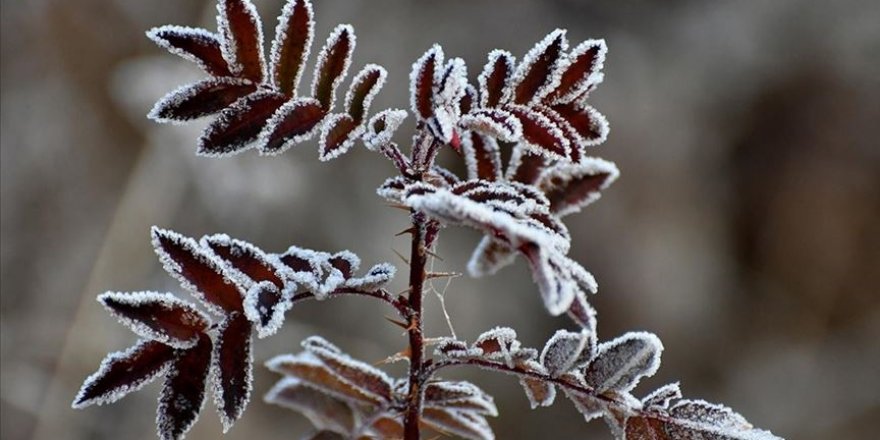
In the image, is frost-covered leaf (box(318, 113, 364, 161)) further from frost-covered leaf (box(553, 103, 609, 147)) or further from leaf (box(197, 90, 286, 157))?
frost-covered leaf (box(553, 103, 609, 147))

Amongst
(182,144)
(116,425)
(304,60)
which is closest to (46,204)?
(182,144)

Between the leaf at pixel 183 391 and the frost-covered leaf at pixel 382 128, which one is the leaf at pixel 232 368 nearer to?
the leaf at pixel 183 391

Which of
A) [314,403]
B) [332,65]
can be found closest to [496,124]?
[332,65]

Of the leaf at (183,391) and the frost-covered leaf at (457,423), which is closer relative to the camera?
the leaf at (183,391)

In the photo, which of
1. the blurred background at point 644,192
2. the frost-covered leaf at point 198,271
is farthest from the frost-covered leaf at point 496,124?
the blurred background at point 644,192

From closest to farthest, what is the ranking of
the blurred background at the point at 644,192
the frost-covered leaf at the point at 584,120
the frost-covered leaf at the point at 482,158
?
the frost-covered leaf at the point at 584,120, the frost-covered leaf at the point at 482,158, the blurred background at the point at 644,192
